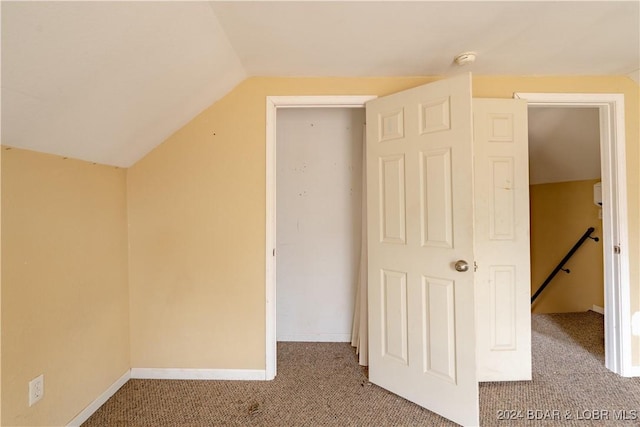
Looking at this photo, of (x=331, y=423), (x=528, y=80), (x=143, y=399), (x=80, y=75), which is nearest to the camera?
(x=80, y=75)

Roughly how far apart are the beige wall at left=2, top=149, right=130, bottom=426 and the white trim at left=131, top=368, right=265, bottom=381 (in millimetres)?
149

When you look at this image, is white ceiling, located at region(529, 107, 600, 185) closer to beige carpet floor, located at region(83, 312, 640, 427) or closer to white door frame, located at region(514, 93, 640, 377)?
white door frame, located at region(514, 93, 640, 377)

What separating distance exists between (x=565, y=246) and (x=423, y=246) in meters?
2.81

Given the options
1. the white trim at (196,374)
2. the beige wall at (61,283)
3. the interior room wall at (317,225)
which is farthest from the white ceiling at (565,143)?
the beige wall at (61,283)

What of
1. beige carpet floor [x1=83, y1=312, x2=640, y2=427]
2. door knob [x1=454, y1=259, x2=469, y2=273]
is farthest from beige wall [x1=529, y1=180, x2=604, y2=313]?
door knob [x1=454, y1=259, x2=469, y2=273]

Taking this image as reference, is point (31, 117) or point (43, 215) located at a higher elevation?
point (31, 117)

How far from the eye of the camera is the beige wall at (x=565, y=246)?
122 inches

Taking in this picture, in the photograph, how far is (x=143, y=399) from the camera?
184 centimetres

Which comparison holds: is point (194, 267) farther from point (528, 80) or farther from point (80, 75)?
point (528, 80)

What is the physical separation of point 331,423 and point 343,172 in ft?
6.28

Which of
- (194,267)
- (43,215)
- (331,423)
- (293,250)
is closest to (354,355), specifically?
(331,423)

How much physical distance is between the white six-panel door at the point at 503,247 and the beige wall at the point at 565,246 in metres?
1.88

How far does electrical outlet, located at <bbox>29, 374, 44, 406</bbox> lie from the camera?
137cm

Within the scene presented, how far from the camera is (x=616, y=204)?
2.01 metres
